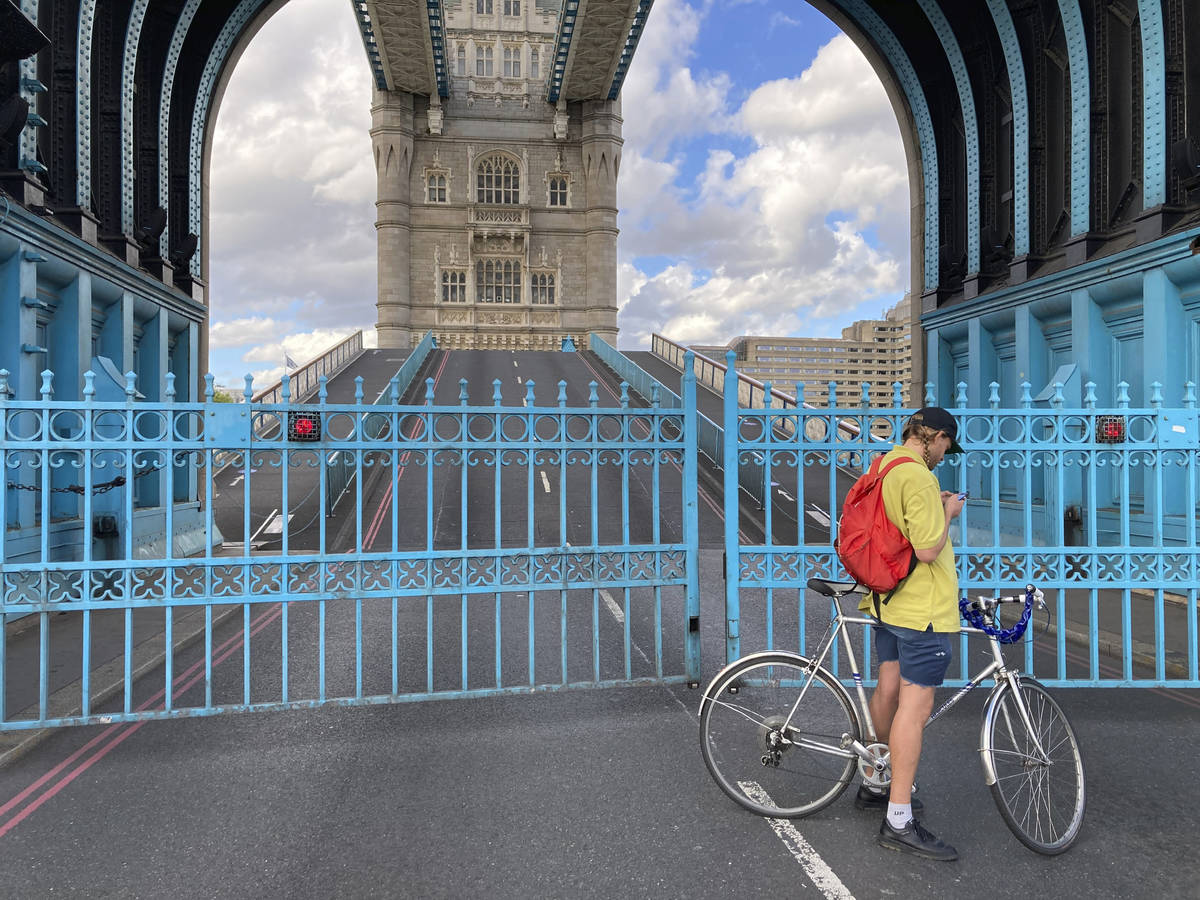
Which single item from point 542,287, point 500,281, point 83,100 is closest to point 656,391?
point 83,100

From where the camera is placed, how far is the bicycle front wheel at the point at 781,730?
387 centimetres

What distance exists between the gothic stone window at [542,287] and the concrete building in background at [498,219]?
0.26 feet

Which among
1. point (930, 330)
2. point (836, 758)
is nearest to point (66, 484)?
point (836, 758)

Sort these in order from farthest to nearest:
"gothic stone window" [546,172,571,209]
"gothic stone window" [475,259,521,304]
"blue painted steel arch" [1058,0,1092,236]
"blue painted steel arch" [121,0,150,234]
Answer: "gothic stone window" [475,259,521,304], "gothic stone window" [546,172,571,209], "blue painted steel arch" [121,0,150,234], "blue painted steel arch" [1058,0,1092,236]

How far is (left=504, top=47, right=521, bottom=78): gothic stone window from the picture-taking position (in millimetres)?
60812

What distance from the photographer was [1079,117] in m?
12.7

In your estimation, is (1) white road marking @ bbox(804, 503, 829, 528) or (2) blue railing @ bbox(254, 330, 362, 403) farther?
(2) blue railing @ bbox(254, 330, 362, 403)

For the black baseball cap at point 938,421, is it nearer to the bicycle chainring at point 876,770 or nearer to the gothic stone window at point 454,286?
the bicycle chainring at point 876,770

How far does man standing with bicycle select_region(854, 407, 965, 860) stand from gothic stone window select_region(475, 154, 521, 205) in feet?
190

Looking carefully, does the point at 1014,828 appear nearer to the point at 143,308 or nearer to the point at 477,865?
the point at 477,865

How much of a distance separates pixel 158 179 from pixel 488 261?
44785mm

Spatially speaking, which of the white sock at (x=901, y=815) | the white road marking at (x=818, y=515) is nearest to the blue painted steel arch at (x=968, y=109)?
the white road marking at (x=818, y=515)

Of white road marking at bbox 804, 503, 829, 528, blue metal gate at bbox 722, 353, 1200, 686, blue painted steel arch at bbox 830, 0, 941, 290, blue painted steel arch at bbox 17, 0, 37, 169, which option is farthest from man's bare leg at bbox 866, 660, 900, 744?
blue painted steel arch at bbox 830, 0, 941, 290

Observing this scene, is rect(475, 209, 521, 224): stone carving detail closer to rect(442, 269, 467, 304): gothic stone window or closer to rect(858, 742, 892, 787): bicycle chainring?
rect(442, 269, 467, 304): gothic stone window
